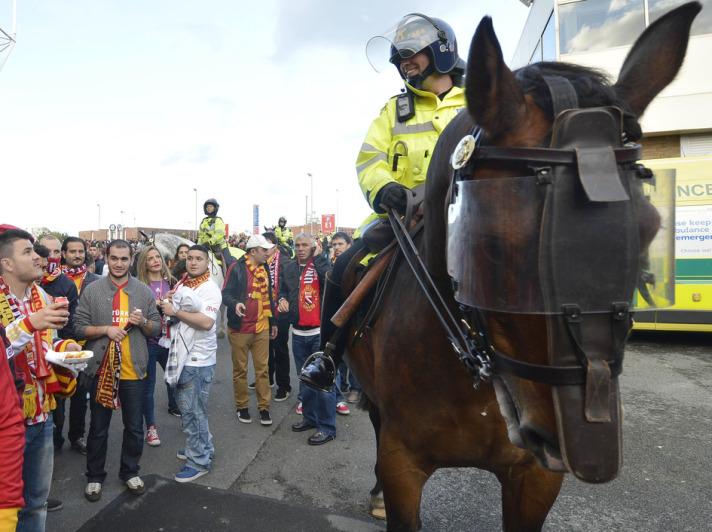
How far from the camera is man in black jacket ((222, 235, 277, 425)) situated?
563cm

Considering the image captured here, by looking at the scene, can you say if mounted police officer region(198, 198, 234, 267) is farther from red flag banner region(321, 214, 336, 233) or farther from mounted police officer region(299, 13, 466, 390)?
red flag banner region(321, 214, 336, 233)

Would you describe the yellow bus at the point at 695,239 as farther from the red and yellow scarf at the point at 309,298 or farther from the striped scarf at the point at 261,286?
the striped scarf at the point at 261,286

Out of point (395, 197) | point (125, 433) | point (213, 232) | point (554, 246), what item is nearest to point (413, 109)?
point (395, 197)

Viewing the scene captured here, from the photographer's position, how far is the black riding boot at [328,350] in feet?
9.26

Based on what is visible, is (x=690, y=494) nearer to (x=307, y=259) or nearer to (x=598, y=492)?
(x=598, y=492)

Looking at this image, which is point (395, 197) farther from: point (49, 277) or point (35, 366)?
point (49, 277)

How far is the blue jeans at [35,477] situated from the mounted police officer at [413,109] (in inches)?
73.8

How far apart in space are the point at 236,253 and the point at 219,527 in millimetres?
6511

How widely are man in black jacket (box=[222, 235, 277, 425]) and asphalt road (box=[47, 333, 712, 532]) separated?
0.36 metres

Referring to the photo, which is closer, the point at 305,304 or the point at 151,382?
the point at 151,382

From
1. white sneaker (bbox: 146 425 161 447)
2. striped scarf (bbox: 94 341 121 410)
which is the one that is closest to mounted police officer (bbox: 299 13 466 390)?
striped scarf (bbox: 94 341 121 410)

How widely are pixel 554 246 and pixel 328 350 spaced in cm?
193

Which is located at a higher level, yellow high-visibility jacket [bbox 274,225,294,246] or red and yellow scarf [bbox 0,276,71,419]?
yellow high-visibility jacket [bbox 274,225,294,246]

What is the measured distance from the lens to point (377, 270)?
7.93 ft
